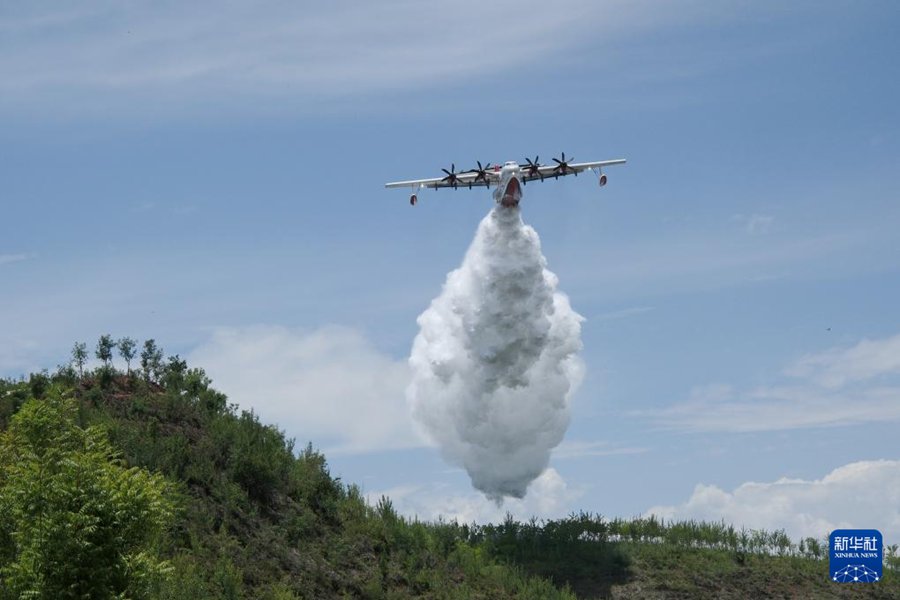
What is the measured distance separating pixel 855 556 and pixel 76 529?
44556 mm

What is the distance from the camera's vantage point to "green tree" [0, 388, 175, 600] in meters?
30.3

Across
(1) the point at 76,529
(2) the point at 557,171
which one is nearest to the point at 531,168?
(2) the point at 557,171

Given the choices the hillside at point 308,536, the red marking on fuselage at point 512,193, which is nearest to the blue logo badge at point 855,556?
the hillside at point 308,536

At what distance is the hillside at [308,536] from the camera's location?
46812 mm

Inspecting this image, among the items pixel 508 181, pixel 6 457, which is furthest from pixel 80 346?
pixel 508 181

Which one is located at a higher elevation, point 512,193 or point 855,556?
point 512,193

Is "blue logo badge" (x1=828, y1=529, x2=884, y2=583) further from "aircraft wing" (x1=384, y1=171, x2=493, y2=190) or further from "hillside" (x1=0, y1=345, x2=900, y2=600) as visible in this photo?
"aircraft wing" (x1=384, y1=171, x2=493, y2=190)

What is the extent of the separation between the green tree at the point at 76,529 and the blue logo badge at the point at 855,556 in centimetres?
3962

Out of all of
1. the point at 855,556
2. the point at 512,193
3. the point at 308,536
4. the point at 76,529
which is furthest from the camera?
Answer: the point at 512,193

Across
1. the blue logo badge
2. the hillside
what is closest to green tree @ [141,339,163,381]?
the hillside

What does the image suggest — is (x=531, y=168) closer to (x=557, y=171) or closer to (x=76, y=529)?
(x=557, y=171)

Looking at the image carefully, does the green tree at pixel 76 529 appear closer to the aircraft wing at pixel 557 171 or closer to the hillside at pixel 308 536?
the hillside at pixel 308 536

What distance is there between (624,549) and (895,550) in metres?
18.2

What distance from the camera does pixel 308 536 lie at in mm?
53375
